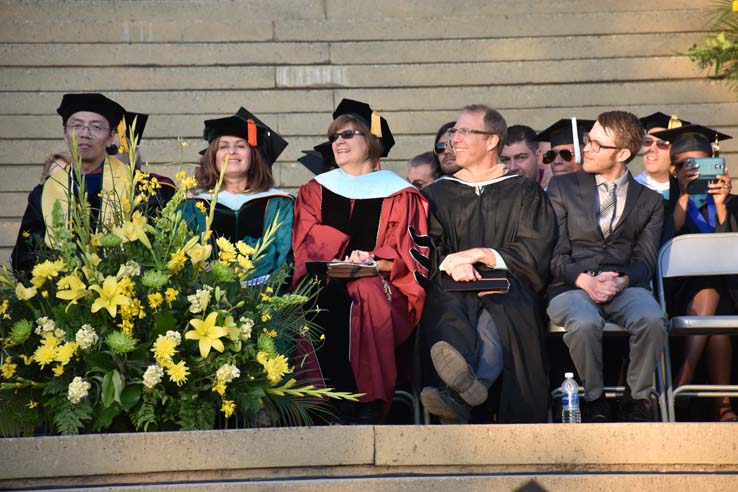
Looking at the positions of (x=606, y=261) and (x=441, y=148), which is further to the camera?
(x=441, y=148)

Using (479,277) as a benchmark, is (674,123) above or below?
above

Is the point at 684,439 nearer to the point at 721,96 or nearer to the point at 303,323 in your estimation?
the point at 303,323

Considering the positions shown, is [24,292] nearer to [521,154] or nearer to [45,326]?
[45,326]

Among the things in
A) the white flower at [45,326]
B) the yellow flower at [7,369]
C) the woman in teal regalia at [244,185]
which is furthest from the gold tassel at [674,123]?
the yellow flower at [7,369]

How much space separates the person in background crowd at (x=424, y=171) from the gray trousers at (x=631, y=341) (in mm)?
2125

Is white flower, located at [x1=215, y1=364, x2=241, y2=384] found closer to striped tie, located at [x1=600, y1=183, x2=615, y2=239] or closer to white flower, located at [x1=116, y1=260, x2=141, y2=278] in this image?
white flower, located at [x1=116, y1=260, x2=141, y2=278]

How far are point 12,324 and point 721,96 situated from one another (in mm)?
6561

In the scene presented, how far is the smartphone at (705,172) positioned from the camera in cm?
734

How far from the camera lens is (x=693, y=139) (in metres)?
7.73

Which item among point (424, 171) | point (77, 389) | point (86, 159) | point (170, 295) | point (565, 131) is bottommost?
point (77, 389)

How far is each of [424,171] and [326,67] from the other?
1985 mm

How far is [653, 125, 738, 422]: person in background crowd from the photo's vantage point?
7137mm

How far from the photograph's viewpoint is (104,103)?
761 centimetres

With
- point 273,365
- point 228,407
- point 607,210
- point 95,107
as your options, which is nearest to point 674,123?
point 607,210
